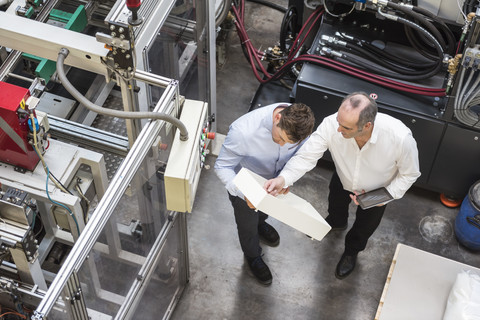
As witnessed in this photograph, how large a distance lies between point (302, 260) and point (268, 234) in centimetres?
25

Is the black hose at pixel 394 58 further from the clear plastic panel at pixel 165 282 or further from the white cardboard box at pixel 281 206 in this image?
the clear plastic panel at pixel 165 282

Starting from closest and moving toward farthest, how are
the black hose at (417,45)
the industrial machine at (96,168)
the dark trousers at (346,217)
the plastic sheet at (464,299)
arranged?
the industrial machine at (96,168) < the plastic sheet at (464,299) < the dark trousers at (346,217) < the black hose at (417,45)

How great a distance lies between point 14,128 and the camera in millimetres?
2236

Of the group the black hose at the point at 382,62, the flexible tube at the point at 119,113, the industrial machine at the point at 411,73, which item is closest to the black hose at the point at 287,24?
the industrial machine at the point at 411,73

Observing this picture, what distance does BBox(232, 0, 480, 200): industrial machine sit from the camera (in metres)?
3.32

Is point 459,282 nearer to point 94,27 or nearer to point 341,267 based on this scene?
point 341,267

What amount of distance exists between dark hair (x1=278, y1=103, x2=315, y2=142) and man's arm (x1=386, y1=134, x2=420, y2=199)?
18.6 inches

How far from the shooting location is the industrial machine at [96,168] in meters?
2.06

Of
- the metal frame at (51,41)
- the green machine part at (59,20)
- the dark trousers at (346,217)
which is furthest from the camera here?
the dark trousers at (346,217)

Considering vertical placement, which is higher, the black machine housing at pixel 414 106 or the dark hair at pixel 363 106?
the dark hair at pixel 363 106

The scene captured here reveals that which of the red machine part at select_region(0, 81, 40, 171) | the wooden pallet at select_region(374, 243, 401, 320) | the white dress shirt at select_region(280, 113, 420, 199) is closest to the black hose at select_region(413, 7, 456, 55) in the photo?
the white dress shirt at select_region(280, 113, 420, 199)

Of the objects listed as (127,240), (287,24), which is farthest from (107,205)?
(287,24)

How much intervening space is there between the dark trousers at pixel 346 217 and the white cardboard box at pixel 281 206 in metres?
0.54

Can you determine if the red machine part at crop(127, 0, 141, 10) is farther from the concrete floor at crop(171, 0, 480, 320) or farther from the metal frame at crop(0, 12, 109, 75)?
the concrete floor at crop(171, 0, 480, 320)
